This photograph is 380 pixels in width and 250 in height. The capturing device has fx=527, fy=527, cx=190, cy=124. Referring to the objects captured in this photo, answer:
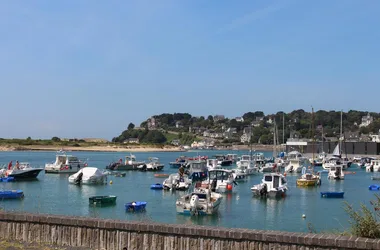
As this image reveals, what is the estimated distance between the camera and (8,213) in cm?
1348

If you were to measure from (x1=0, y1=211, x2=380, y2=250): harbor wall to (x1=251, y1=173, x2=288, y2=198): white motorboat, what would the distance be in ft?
128

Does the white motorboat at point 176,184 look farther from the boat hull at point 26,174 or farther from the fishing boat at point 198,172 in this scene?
the boat hull at point 26,174

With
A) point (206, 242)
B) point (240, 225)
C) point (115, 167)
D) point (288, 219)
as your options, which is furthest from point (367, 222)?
point (115, 167)

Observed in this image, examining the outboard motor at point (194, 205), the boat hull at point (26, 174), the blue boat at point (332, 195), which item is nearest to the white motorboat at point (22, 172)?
the boat hull at point (26, 174)

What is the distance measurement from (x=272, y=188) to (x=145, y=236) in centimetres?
3989

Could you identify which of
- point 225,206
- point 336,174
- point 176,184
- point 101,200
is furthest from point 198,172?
point 101,200

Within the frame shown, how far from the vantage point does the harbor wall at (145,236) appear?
35.7 ft

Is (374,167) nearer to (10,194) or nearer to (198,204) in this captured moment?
(198,204)

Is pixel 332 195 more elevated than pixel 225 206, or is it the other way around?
pixel 332 195

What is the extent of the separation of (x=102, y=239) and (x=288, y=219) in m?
26.8

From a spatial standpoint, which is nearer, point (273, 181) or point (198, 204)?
point (198, 204)

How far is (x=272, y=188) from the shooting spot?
50781 mm

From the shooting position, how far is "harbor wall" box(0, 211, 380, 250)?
1088 centimetres

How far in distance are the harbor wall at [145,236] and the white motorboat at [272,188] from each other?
39025mm
